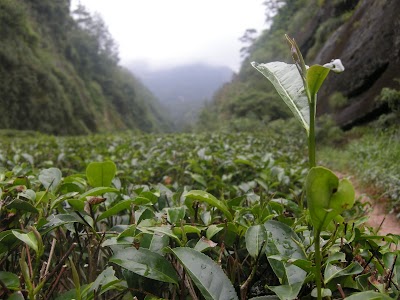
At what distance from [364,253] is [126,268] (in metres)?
0.54

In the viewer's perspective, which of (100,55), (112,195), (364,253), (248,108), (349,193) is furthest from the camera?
(100,55)

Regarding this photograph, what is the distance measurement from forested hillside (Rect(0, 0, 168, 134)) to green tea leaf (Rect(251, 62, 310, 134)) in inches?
876

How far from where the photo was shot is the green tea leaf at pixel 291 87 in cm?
58

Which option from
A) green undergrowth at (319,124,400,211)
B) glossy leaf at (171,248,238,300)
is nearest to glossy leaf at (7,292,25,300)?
glossy leaf at (171,248,238,300)

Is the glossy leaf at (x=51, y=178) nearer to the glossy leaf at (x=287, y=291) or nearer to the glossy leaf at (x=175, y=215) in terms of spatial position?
the glossy leaf at (x=175, y=215)

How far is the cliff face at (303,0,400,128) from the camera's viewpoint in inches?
313

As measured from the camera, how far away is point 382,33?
27.3 ft

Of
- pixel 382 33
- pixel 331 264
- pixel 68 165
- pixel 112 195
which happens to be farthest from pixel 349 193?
pixel 382 33

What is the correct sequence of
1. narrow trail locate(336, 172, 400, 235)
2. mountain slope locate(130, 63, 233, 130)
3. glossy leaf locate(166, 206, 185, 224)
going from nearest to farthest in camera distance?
glossy leaf locate(166, 206, 185, 224), narrow trail locate(336, 172, 400, 235), mountain slope locate(130, 63, 233, 130)

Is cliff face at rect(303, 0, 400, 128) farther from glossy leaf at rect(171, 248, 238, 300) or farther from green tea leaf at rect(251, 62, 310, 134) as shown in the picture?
glossy leaf at rect(171, 248, 238, 300)

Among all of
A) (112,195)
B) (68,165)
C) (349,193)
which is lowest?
(68,165)

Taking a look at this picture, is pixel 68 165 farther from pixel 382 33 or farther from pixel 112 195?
pixel 382 33

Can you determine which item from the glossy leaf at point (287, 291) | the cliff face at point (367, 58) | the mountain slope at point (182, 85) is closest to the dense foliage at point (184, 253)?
the glossy leaf at point (287, 291)

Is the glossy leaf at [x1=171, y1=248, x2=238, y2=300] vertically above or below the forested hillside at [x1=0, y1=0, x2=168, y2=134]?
below
